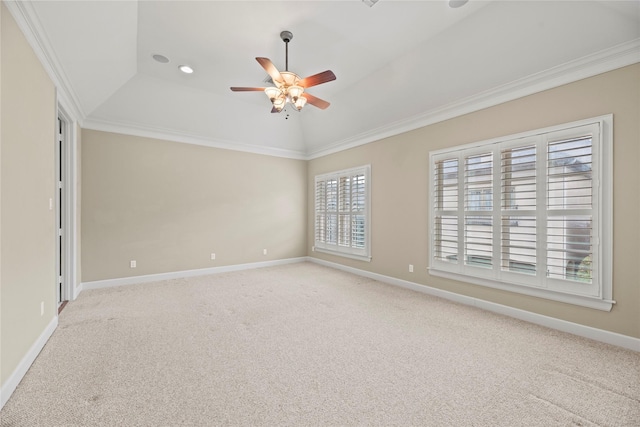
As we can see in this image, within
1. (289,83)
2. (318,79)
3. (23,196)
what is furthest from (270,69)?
(23,196)

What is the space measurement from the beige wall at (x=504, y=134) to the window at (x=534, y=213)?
0.09 m

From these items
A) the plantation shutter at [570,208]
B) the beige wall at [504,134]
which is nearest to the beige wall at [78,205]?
the beige wall at [504,134]

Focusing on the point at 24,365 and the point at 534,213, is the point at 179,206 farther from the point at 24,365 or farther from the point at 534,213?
the point at 534,213

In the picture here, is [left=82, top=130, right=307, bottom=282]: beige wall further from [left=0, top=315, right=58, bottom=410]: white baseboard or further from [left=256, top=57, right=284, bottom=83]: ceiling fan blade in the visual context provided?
[left=256, top=57, right=284, bottom=83]: ceiling fan blade

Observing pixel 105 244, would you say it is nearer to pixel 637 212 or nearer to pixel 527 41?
pixel 527 41

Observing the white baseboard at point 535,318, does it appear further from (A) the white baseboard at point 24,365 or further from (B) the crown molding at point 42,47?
(B) the crown molding at point 42,47

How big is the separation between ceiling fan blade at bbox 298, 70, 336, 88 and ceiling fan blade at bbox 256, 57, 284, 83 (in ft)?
0.75

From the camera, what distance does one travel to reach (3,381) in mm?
1841

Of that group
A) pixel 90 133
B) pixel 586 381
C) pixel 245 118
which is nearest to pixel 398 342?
pixel 586 381

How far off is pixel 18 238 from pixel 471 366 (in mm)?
3780

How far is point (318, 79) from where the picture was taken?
2.81 metres

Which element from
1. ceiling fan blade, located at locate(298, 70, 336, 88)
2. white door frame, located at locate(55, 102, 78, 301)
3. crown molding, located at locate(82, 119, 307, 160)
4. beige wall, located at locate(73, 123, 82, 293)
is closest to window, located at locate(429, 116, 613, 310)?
ceiling fan blade, located at locate(298, 70, 336, 88)

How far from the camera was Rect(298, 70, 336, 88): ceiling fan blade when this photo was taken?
269cm

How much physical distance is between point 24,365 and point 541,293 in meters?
4.95
